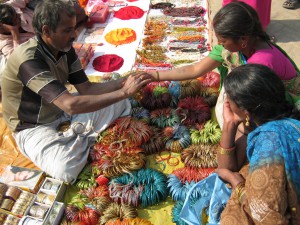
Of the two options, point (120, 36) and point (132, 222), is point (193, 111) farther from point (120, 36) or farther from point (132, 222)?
point (120, 36)

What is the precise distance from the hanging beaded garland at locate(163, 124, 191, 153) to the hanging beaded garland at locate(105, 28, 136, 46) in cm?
233

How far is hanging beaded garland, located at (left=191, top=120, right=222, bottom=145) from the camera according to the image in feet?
11.7

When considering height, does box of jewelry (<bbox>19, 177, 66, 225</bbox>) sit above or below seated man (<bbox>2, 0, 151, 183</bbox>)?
below

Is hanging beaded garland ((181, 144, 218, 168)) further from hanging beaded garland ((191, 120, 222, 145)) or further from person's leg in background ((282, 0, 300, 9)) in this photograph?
person's leg in background ((282, 0, 300, 9))

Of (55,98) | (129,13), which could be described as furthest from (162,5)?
(55,98)

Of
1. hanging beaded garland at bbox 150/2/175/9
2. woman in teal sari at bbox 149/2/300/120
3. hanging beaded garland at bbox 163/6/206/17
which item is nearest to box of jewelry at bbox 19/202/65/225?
woman in teal sari at bbox 149/2/300/120

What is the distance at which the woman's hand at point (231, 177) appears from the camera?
8.41 ft

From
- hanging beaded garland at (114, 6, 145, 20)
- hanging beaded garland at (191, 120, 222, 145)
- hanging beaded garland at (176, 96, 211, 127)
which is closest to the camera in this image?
hanging beaded garland at (191, 120, 222, 145)

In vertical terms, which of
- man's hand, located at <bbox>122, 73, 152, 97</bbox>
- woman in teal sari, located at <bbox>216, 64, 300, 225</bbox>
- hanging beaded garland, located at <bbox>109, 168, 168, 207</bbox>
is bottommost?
hanging beaded garland, located at <bbox>109, 168, 168, 207</bbox>

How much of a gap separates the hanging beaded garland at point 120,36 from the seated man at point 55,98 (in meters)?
1.89

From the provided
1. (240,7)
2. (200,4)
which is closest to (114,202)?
(240,7)

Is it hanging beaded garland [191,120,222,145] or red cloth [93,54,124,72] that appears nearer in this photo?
hanging beaded garland [191,120,222,145]

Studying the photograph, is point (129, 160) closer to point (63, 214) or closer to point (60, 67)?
point (63, 214)

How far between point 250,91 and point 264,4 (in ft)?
12.0
